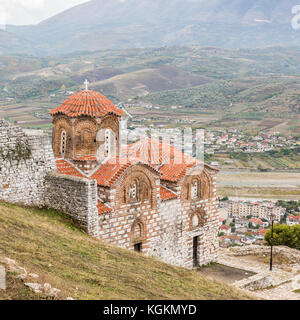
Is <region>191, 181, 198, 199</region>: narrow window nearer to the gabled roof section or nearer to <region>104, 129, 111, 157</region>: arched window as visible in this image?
the gabled roof section

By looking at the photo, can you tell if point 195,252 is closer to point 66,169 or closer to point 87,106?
point 66,169

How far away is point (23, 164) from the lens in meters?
14.2

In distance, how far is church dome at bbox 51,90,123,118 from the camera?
1680cm

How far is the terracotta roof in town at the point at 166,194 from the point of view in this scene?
1752 centimetres

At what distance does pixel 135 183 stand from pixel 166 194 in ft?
6.72

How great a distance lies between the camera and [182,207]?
1831 centimetres

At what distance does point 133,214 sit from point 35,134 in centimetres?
478

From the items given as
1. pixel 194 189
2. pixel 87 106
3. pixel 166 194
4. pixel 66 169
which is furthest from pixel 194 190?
pixel 87 106

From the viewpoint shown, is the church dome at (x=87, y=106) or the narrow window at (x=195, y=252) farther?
the narrow window at (x=195, y=252)

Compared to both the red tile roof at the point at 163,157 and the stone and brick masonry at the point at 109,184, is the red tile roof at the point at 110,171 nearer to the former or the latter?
the stone and brick masonry at the point at 109,184

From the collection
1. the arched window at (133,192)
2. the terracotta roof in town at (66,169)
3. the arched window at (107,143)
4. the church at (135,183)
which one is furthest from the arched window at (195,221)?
the terracotta roof in town at (66,169)

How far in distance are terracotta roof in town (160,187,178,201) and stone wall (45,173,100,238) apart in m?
4.00

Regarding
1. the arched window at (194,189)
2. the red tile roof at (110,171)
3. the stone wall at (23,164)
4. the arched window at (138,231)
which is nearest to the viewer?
the stone wall at (23,164)

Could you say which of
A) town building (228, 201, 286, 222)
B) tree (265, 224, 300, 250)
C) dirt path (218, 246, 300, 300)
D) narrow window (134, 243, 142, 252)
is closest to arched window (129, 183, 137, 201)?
narrow window (134, 243, 142, 252)
